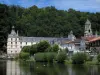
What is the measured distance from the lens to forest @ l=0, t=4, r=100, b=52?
12356cm

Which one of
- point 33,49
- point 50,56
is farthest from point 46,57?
point 33,49

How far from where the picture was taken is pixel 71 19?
149 metres

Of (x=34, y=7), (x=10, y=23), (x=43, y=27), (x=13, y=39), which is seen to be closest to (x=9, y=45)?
(x=13, y=39)

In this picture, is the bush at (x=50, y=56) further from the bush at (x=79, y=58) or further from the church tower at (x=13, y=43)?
the church tower at (x=13, y=43)

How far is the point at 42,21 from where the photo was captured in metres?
144

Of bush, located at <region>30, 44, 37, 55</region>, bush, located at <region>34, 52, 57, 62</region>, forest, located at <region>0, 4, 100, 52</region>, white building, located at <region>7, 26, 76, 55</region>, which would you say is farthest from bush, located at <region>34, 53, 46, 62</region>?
forest, located at <region>0, 4, 100, 52</region>

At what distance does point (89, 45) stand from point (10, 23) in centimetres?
4527

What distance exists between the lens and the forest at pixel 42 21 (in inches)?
4865

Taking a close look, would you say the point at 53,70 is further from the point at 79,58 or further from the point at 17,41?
the point at 17,41

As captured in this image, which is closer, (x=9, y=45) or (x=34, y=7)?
(x=9, y=45)

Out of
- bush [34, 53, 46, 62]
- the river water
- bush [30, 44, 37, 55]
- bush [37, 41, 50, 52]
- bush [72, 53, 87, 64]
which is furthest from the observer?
bush [30, 44, 37, 55]

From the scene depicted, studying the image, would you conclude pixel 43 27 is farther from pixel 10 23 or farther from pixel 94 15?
A: pixel 94 15

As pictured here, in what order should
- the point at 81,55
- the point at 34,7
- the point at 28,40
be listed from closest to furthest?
the point at 81,55, the point at 28,40, the point at 34,7

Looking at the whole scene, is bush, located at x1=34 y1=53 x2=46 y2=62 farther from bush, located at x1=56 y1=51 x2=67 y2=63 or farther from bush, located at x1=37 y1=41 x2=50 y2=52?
bush, located at x1=37 y1=41 x2=50 y2=52
